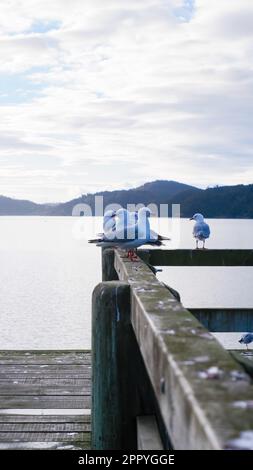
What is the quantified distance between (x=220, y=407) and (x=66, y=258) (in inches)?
3376

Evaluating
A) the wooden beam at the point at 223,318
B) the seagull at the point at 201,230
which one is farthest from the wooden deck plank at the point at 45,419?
the seagull at the point at 201,230

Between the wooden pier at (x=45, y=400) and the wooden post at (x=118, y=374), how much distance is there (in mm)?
1658

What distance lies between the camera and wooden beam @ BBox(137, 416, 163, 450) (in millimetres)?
3004

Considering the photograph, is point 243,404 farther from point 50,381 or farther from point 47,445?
point 50,381

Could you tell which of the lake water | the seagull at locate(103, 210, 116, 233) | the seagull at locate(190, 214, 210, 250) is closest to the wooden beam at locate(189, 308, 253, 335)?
the seagull at locate(103, 210, 116, 233)

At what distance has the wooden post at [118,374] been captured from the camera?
→ 3.35 meters

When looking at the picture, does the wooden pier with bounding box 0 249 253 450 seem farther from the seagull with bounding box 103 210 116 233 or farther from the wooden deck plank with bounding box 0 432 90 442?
the seagull with bounding box 103 210 116 233

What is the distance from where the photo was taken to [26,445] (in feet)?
16.1

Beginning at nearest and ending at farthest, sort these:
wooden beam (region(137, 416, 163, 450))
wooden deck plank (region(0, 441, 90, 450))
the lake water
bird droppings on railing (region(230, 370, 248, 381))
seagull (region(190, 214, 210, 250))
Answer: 1. bird droppings on railing (region(230, 370, 248, 381))
2. wooden beam (region(137, 416, 163, 450))
3. wooden deck plank (region(0, 441, 90, 450))
4. seagull (region(190, 214, 210, 250))
5. the lake water

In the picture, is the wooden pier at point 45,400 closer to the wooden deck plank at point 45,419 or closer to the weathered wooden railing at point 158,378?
the wooden deck plank at point 45,419

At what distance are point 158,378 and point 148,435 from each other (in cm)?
117

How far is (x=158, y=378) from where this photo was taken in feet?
6.60
